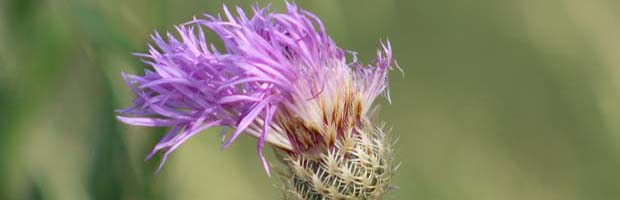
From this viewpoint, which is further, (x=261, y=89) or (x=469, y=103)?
(x=469, y=103)

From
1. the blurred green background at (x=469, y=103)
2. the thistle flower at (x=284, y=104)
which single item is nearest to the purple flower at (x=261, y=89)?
the thistle flower at (x=284, y=104)

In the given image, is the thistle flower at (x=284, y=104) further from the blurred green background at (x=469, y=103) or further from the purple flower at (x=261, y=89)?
the blurred green background at (x=469, y=103)

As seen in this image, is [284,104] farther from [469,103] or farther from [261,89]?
[469,103]

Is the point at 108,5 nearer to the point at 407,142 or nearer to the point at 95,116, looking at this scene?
the point at 95,116

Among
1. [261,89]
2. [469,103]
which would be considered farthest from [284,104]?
[469,103]

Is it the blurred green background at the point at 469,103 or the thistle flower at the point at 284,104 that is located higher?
the thistle flower at the point at 284,104

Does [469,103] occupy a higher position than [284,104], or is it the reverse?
[284,104]

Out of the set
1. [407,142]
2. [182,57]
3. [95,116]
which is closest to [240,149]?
[407,142]
